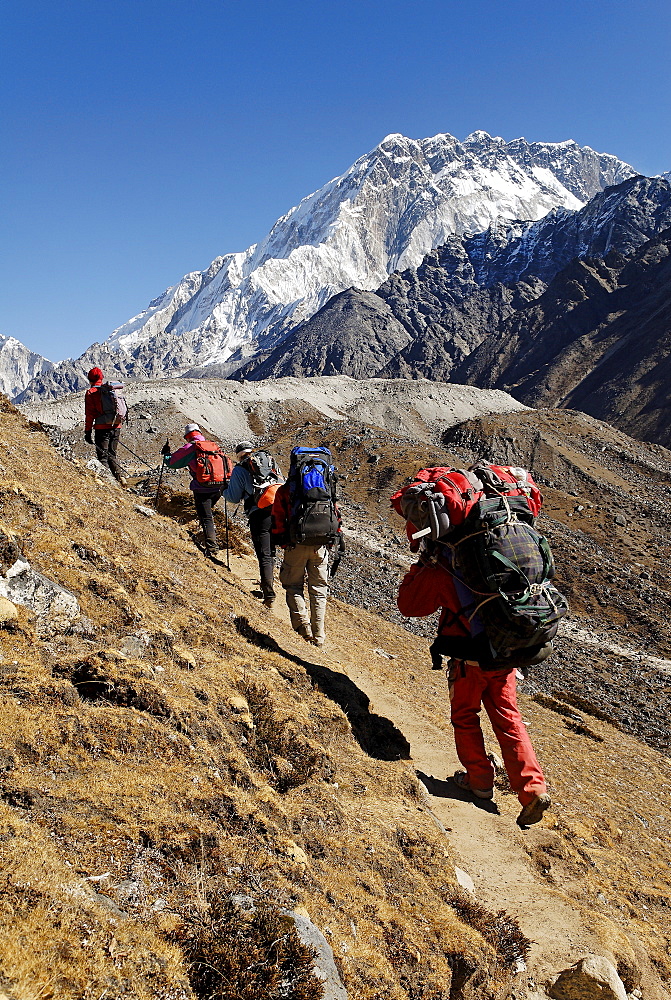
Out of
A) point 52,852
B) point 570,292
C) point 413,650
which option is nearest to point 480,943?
point 52,852

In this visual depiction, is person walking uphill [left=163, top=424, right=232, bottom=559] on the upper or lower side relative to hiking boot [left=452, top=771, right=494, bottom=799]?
upper

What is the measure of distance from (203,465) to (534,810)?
6.79 metres

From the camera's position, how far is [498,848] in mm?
5215

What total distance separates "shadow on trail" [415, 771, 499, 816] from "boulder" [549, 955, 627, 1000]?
182 centimetres

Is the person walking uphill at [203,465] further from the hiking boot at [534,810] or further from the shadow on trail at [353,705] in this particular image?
the hiking boot at [534,810]

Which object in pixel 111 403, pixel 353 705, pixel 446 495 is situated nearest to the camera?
pixel 446 495

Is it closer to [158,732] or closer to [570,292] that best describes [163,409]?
[158,732]

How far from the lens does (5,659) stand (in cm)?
371

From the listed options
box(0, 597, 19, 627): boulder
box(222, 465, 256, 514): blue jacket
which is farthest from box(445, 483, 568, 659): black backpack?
box(222, 465, 256, 514): blue jacket

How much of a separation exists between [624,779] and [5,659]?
31.7ft

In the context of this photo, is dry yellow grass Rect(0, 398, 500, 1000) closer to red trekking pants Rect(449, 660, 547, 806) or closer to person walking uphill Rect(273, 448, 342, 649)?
red trekking pants Rect(449, 660, 547, 806)

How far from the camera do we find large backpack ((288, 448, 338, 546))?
709 centimetres

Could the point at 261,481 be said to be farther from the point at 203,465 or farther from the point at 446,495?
the point at 446,495

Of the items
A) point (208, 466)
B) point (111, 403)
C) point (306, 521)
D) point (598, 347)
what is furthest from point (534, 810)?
point (598, 347)
